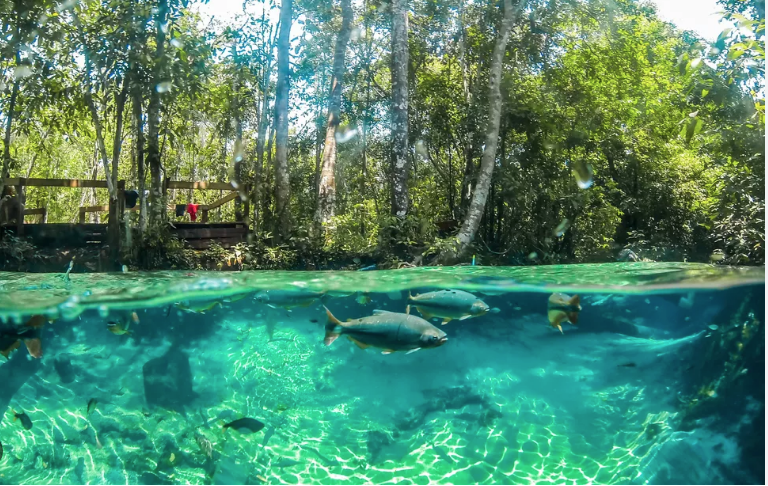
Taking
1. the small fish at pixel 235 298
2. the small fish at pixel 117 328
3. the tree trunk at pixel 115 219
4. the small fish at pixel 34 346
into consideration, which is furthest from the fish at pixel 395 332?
the tree trunk at pixel 115 219

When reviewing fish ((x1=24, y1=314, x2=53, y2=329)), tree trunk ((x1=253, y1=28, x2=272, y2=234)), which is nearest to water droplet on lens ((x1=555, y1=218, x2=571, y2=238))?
tree trunk ((x1=253, y1=28, x2=272, y2=234))

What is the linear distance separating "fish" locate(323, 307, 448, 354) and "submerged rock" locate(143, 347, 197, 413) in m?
2.90

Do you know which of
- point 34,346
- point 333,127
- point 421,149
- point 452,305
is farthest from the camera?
point 421,149

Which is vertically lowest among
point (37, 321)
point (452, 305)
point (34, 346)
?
point (34, 346)

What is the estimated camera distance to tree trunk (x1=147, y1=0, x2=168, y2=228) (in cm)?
1290

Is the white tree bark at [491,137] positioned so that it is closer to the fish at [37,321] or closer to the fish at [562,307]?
the fish at [562,307]

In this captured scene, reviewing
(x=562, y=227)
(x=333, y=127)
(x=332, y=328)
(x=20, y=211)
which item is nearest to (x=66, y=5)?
(x=20, y=211)

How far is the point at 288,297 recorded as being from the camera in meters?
7.36

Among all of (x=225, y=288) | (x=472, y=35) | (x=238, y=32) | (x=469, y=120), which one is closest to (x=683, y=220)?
(x=469, y=120)

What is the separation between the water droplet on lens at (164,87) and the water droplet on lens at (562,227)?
10.3 m

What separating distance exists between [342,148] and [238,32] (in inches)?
187

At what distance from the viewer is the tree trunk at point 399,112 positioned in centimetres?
1367

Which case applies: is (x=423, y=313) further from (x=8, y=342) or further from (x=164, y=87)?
(x=164, y=87)

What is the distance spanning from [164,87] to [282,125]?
2.92 metres
